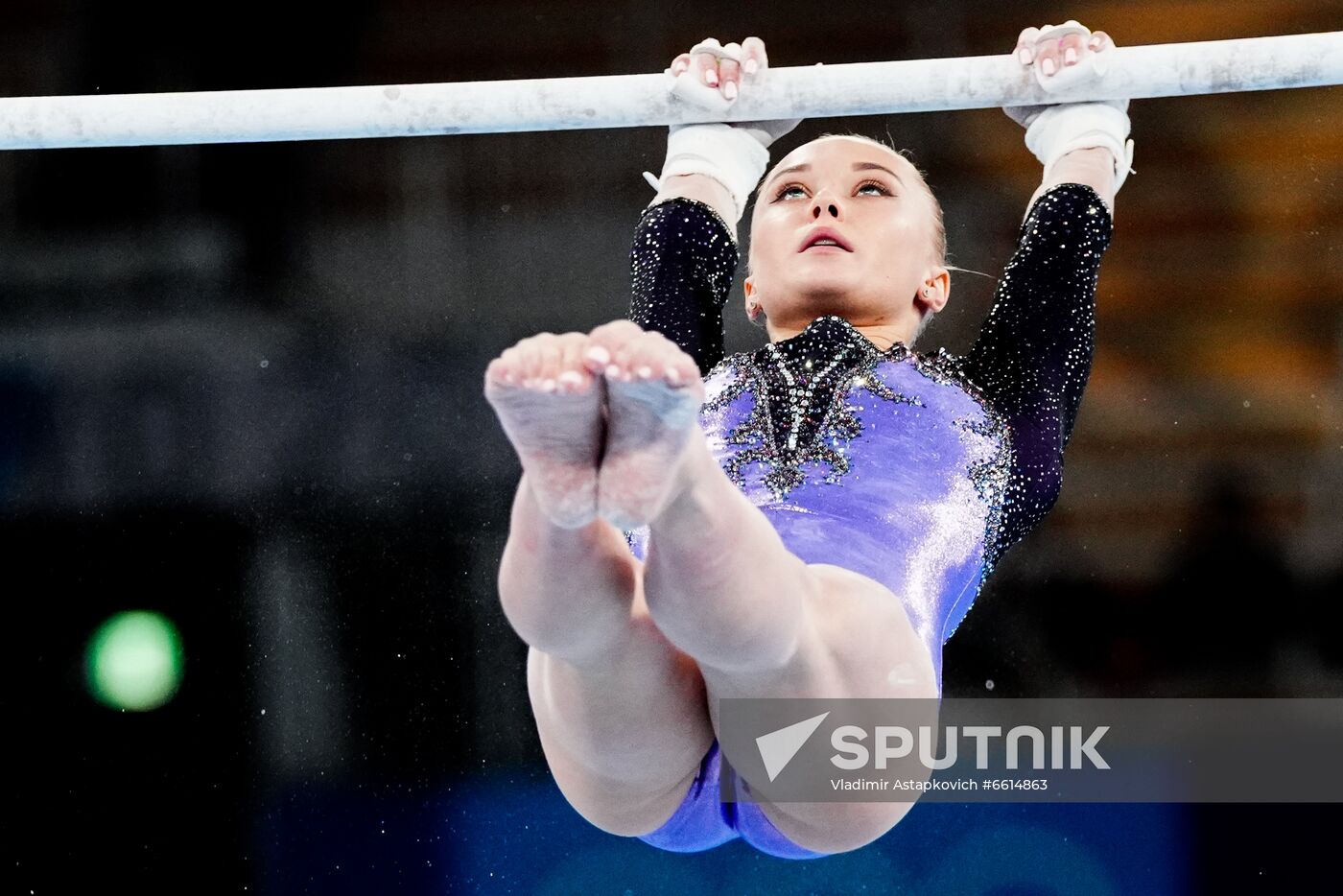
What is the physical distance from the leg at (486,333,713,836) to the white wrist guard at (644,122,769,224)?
0.95 meters

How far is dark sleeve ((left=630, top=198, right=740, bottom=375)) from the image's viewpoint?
2.09 meters

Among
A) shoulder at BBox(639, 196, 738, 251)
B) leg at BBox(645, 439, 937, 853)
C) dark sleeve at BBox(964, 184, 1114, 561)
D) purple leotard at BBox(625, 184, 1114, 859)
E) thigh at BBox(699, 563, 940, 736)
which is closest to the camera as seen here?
leg at BBox(645, 439, 937, 853)

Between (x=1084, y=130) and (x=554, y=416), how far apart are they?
127 centimetres

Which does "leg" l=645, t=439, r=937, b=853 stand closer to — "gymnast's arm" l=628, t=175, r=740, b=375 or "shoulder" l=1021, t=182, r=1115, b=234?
"gymnast's arm" l=628, t=175, r=740, b=375

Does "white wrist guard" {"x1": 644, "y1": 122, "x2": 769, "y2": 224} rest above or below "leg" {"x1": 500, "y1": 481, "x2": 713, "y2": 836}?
above

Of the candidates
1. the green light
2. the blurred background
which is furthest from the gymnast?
the green light

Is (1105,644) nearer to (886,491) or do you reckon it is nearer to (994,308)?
(994,308)

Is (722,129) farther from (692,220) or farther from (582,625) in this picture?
(582,625)

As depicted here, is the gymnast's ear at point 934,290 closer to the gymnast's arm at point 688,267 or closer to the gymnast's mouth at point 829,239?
the gymnast's mouth at point 829,239

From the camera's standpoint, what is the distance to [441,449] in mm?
2986

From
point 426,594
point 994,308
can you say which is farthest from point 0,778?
point 994,308

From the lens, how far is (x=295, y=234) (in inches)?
119

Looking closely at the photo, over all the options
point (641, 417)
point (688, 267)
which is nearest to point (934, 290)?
point (688, 267)

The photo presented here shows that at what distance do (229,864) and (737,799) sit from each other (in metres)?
1.66
